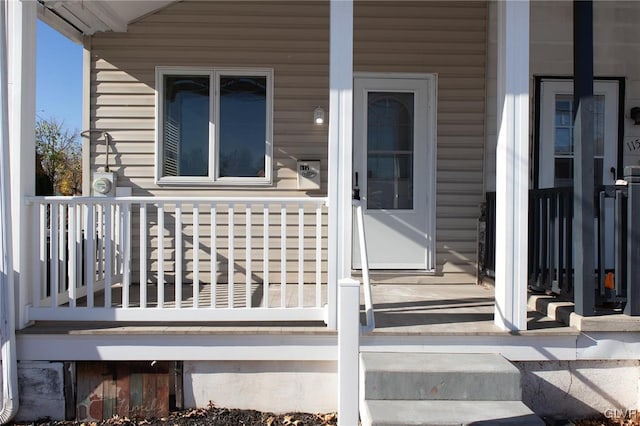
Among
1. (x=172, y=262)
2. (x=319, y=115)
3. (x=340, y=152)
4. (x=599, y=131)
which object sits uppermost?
(x=319, y=115)

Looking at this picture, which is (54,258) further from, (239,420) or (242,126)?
(242,126)

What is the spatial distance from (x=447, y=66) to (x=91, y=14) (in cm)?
323

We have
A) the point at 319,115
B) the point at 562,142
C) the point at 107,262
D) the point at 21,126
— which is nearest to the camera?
the point at 21,126

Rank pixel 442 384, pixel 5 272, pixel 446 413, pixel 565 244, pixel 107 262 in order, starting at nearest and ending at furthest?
pixel 446 413 < pixel 442 384 < pixel 5 272 < pixel 107 262 < pixel 565 244

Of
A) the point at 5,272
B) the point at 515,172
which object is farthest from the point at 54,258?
the point at 515,172

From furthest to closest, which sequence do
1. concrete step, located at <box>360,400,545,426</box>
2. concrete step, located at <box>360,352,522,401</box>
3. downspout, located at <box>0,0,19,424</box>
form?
1. downspout, located at <box>0,0,19,424</box>
2. concrete step, located at <box>360,352,522,401</box>
3. concrete step, located at <box>360,400,545,426</box>

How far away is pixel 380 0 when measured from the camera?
16.2ft

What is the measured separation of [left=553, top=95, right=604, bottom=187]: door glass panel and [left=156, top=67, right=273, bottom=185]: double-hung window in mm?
2754

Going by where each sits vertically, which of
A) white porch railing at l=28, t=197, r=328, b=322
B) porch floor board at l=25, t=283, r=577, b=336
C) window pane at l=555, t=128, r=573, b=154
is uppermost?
window pane at l=555, t=128, r=573, b=154

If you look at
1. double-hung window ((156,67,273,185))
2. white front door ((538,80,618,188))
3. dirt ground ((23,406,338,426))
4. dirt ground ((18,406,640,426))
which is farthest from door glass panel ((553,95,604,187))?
dirt ground ((23,406,338,426))

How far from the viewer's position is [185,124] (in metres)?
4.98

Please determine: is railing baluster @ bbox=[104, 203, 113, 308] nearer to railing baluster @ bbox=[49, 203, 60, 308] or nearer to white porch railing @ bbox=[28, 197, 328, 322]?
white porch railing @ bbox=[28, 197, 328, 322]

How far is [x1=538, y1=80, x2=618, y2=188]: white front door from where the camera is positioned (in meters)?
4.89

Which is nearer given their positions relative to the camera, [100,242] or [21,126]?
[21,126]
